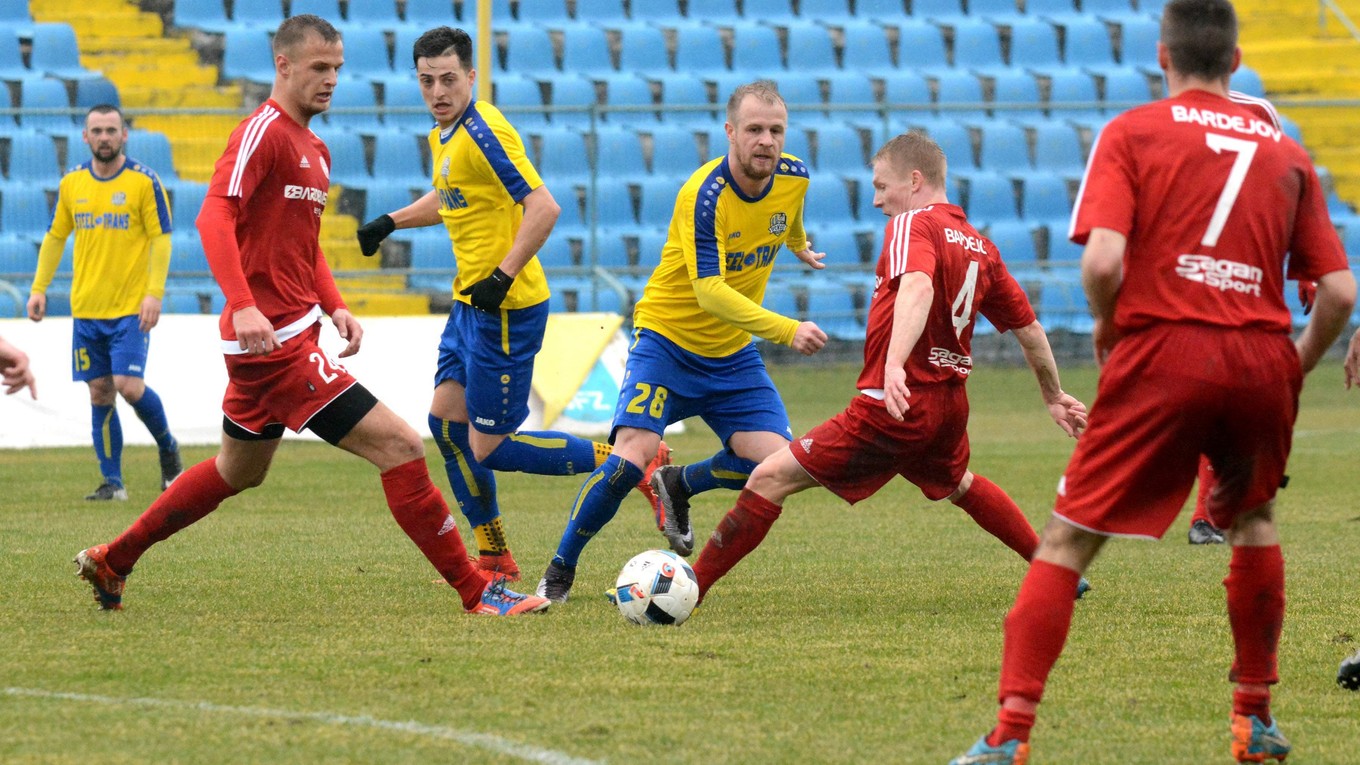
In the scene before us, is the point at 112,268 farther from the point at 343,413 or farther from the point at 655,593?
the point at 655,593

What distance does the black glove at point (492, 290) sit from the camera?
643 cm

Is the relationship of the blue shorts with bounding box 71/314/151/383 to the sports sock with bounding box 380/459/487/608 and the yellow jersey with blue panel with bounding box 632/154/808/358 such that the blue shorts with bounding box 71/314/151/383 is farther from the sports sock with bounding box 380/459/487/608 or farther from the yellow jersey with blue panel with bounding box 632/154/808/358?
the sports sock with bounding box 380/459/487/608

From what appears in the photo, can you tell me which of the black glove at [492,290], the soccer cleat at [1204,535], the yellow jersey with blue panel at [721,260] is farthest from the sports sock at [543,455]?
the soccer cleat at [1204,535]

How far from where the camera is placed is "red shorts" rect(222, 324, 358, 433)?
5.81 m

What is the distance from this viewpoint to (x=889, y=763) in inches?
156

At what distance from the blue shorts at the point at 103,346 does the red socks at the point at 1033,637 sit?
8188mm

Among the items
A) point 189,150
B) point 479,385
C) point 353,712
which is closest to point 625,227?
point 189,150

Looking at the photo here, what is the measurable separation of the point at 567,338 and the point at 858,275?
6482 millimetres

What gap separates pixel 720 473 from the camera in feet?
23.7

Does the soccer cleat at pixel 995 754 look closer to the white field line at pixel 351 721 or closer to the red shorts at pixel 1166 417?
the red shorts at pixel 1166 417

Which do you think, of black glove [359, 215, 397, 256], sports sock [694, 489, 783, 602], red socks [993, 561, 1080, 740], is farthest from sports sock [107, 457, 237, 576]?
red socks [993, 561, 1080, 740]

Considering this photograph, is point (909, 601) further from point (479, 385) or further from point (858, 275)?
point (858, 275)

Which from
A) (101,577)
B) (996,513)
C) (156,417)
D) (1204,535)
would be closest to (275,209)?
(101,577)

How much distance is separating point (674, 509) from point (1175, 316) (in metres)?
3.91
